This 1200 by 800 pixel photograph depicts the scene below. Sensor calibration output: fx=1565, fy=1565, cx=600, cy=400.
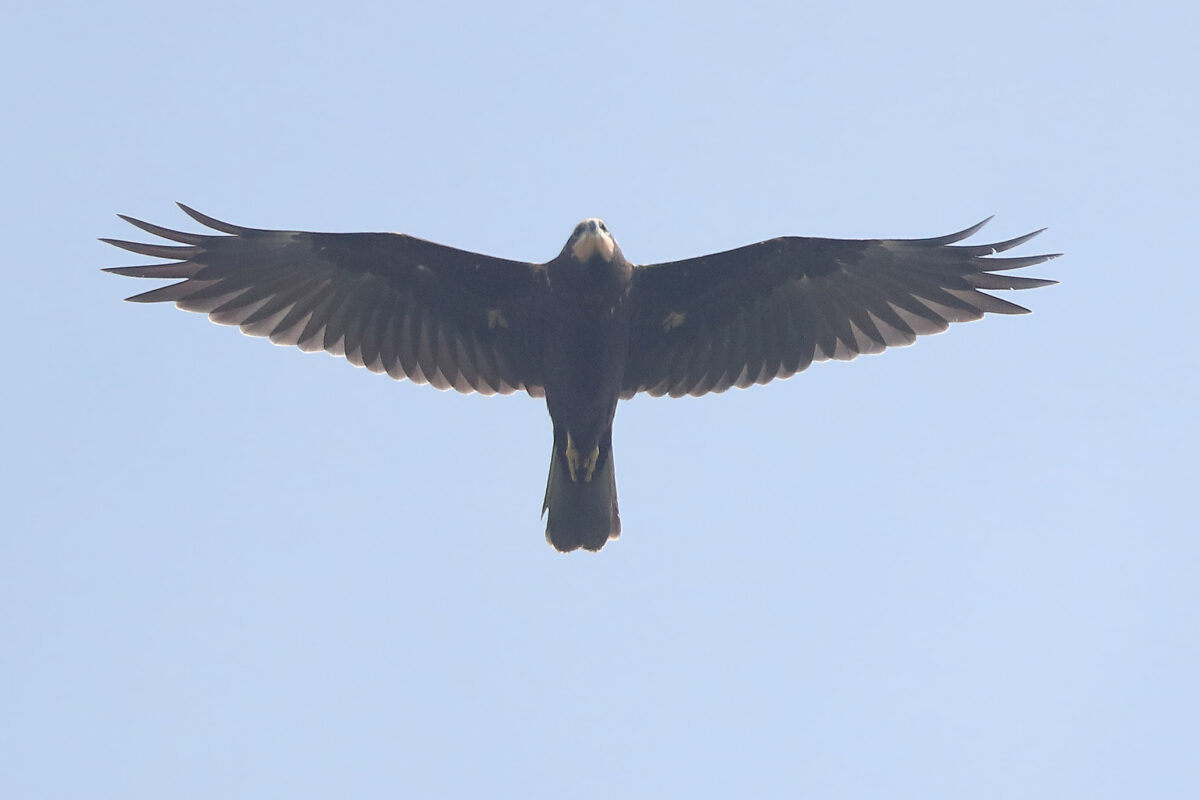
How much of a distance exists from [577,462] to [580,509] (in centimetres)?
40

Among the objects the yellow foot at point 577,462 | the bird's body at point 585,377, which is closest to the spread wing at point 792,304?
the bird's body at point 585,377

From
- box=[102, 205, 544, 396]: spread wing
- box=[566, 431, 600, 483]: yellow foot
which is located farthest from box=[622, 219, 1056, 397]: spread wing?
box=[102, 205, 544, 396]: spread wing

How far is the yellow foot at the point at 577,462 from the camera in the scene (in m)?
12.4

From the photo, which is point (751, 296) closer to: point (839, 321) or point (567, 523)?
point (839, 321)

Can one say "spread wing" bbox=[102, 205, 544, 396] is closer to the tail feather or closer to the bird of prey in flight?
the bird of prey in flight

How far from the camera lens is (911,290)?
500 inches

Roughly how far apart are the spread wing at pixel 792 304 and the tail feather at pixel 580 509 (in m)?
0.84

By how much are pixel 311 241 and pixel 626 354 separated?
2.67 metres

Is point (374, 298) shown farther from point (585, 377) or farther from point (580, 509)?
point (580, 509)

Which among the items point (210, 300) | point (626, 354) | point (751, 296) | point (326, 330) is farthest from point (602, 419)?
point (210, 300)

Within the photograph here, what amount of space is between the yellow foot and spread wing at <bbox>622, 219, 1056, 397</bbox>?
0.73 meters

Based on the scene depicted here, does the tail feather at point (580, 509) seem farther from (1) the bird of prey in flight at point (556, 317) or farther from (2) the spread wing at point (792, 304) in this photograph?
(2) the spread wing at point (792, 304)

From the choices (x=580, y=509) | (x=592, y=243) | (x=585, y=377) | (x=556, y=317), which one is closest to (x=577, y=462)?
(x=580, y=509)

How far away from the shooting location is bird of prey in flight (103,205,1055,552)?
40.1 feet
